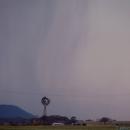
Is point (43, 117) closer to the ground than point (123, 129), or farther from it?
farther from it

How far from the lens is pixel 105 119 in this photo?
170 metres

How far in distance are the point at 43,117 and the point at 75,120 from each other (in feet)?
113

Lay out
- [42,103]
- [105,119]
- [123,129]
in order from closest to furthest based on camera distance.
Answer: [123,129] < [42,103] < [105,119]

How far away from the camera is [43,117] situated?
139 m

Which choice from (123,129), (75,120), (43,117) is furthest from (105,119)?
(123,129)

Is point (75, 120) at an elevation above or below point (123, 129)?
above

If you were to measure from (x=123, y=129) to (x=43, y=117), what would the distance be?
88.0 metres

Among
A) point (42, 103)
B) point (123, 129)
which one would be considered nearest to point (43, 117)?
point (42, 103)

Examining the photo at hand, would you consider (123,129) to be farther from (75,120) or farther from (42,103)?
(75,120)

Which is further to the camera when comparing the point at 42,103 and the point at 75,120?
the point at 75,120

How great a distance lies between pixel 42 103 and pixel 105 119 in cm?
4492

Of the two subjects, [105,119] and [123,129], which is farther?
[105,119]

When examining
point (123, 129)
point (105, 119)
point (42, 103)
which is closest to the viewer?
point (123, 129)

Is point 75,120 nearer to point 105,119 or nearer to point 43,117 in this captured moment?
point 105,119
